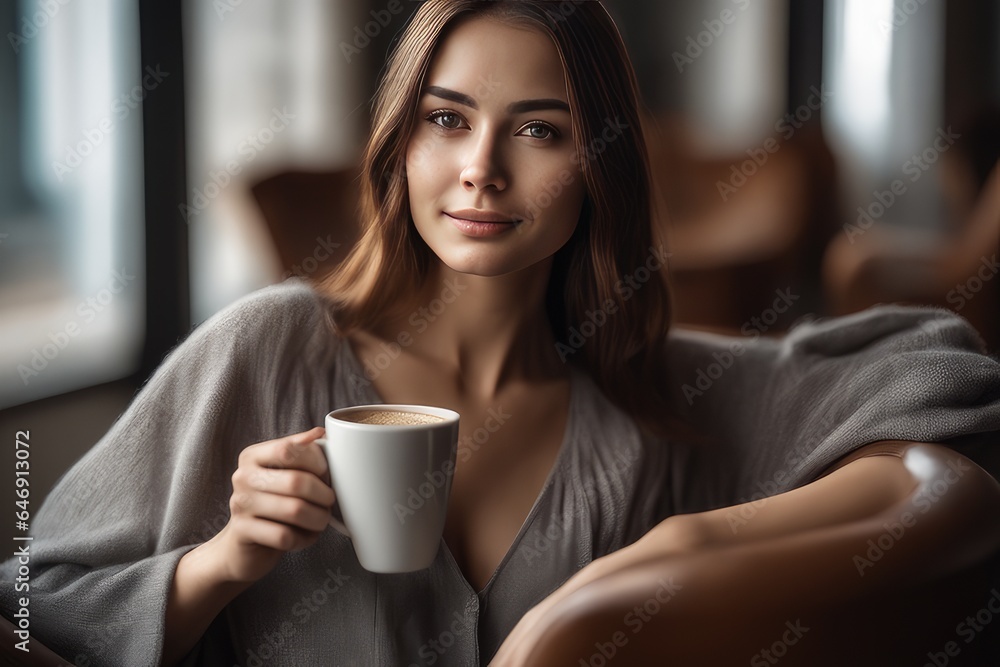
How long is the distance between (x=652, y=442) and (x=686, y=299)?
88mm

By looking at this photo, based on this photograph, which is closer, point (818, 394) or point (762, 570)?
point (762, 570)

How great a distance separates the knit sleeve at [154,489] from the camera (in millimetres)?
438

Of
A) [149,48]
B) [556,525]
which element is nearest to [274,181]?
[149,48]

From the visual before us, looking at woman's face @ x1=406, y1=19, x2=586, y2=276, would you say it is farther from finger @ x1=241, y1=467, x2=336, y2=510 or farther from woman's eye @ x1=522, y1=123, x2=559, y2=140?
finger @ x1=241, y1=467, x2=336, y2=510

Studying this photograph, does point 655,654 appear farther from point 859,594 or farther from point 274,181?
point 274,181

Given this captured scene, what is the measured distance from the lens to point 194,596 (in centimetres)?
43

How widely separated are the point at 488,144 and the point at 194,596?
0.27 metres

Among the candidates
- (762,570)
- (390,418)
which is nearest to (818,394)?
(762,570)

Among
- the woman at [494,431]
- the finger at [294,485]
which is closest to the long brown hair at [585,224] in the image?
the woman at [494,431]

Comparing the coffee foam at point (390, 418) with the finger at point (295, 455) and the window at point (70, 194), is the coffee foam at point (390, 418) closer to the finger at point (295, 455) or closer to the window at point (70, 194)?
the finger at point (295, 455)

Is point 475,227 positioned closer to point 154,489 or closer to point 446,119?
point 446,119

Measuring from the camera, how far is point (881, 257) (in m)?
0.53

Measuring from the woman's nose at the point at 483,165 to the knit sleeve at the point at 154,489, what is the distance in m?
0.12

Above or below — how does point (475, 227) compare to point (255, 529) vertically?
above
